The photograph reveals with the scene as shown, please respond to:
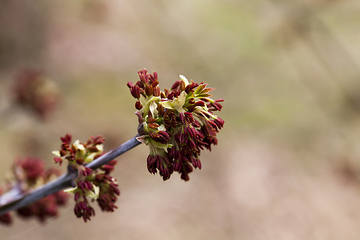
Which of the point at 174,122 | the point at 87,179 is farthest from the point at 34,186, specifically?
the point at 174,122

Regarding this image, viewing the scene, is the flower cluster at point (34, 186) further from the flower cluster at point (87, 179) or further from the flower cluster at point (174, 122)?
the flower cluster at point (174, 122)

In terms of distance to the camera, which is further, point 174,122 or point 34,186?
point 34,186

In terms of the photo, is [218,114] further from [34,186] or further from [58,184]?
[58,184]

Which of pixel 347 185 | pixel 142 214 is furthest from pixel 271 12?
pixel 142 214

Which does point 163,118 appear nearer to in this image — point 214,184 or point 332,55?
point 332,55

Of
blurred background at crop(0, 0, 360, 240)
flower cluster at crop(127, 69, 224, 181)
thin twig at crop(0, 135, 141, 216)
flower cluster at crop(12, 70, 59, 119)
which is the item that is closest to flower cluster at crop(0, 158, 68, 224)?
thin twig at crop(0, 135, 141, 216)

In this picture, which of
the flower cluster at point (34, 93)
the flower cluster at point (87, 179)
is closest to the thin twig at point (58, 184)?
the flower cluster at point (87, 179)

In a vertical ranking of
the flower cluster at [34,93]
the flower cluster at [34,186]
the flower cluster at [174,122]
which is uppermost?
the flower cluster at [34,93]
